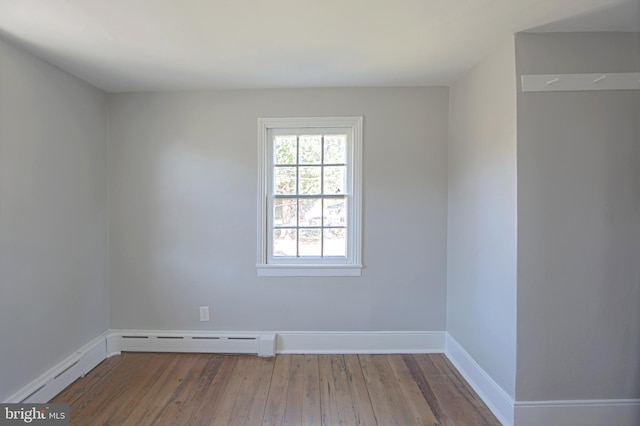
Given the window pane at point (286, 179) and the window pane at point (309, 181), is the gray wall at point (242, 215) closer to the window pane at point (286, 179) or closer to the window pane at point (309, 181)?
the window pane at point (286, 179)

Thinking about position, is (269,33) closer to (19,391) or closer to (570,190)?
(570,190)

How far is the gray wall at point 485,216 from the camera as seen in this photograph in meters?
1.88

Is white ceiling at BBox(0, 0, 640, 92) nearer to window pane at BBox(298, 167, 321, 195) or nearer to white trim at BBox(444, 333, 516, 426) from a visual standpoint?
window pane at BBox(298, 167, 321, 195)

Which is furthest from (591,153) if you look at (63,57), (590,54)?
(63,57)

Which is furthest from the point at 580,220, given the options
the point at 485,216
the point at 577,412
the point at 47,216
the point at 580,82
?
the point at 47,216

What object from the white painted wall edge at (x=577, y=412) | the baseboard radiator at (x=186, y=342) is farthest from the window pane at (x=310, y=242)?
the white painted wall edge at (x=577, y=412)

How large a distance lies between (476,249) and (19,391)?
10.6 feet

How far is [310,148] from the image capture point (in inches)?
110

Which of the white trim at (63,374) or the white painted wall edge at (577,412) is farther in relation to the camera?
the white trim at (63,374)

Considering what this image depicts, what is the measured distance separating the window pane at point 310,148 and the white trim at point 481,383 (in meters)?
2.03

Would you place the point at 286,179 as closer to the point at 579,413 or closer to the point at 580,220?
the point at 580,220

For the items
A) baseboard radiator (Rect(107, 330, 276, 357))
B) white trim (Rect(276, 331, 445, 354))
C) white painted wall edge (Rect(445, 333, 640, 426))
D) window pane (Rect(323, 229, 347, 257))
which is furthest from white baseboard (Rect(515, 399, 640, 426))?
baseboard radiator (Rect(107, 330, 276, 357))

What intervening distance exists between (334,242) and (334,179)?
0.59 meters

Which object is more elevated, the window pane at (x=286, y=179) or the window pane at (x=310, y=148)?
the window pane at (x=310, y=148)
